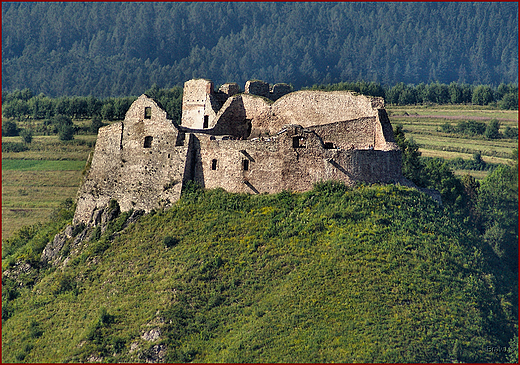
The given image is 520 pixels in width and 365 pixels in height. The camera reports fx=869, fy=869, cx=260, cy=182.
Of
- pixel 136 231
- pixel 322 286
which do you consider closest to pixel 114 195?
pixel 136 231

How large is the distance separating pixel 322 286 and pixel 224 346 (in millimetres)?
5105

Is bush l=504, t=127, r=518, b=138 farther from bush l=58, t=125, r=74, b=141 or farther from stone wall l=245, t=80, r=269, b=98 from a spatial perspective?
stone wall l=245, t=80, r=269, b=98

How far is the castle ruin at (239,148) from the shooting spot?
43844 mm

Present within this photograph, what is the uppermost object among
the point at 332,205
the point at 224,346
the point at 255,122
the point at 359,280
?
the point at 255,122

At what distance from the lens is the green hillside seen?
36.2m

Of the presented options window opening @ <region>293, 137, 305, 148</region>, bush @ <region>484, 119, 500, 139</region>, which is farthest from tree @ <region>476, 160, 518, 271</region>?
bush @ <region>484, 119, 500, 139</region>

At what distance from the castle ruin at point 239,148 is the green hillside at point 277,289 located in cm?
106

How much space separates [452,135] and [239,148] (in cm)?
6388

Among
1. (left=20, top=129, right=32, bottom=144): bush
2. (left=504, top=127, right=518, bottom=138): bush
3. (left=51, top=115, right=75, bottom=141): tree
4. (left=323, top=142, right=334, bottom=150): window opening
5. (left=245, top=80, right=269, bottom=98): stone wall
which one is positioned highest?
(left=245, top=80, right=269, bottom=98): stone wall

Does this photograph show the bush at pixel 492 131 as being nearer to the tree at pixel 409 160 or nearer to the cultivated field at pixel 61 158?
the cultivated field at pixel 61 158

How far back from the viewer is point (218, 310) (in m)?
38.8

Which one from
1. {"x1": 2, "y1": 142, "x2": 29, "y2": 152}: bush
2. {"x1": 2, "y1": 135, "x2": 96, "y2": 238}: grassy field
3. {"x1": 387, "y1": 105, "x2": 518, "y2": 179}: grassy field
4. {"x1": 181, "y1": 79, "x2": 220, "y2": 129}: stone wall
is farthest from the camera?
{"x1": 387, "y1": 105, "x2": 518, "y2": 179}: grassy field

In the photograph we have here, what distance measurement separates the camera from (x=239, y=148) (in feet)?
148

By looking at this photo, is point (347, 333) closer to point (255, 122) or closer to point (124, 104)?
point (255, 122)
